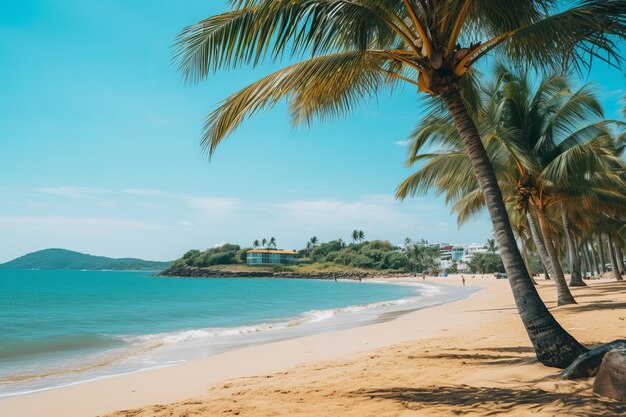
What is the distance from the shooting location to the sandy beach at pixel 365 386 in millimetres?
3754

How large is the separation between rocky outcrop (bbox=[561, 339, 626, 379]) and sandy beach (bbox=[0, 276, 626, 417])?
0.14 meters

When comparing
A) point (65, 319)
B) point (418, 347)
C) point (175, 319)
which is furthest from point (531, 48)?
point (65, 319)

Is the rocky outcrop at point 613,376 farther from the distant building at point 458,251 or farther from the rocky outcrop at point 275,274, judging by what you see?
the distant building at point 458,251

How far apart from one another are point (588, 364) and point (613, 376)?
521 millimetres

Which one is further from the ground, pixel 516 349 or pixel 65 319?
pixel 516 349

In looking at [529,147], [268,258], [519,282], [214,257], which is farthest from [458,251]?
[519,282]

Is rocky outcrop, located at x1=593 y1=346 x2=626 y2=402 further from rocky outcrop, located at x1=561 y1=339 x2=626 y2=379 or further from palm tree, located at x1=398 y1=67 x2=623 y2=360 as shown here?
palm tree, located at x1=398 y1=67 x2=623 y2=360

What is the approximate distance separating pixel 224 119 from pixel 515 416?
14.9ft

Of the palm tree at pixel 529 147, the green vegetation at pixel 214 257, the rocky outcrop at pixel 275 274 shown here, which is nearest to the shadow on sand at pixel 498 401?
the palm tree at pixel 529 147

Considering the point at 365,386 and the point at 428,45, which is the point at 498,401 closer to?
the point at 365,386

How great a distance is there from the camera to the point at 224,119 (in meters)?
5.48

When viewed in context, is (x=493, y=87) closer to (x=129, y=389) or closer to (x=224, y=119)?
(x=224, y=119)

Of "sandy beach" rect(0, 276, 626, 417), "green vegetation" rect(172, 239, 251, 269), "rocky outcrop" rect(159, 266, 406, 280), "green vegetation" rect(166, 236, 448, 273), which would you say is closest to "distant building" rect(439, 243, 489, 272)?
"green vegetation" rect(166, 236, 448, 273)

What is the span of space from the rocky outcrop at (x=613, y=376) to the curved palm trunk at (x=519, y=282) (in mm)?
943
